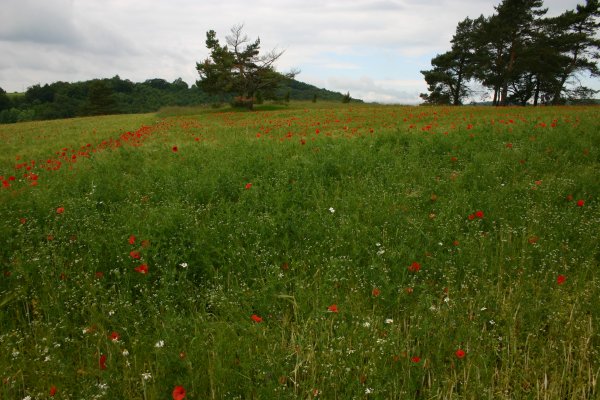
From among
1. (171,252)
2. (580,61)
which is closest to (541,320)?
(171,252)

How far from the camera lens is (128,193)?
16.7ft

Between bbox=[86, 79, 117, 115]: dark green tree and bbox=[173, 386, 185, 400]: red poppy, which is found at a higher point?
bbox=[86, 79, 117, 115]: dark green tree

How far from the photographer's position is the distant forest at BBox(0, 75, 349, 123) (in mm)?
69125

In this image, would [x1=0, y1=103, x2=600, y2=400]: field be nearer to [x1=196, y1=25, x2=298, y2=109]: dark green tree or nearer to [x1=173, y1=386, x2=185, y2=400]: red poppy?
[x1=173, y1=386, x2=185, y2=400]: red poppy

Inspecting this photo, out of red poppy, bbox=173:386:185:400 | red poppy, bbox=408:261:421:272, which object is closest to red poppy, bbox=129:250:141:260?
red poppy, bbox=173:386:185:400

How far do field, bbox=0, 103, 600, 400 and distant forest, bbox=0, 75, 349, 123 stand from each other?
180 feet

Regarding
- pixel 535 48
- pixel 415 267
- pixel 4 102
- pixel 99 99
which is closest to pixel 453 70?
pixel 535 48

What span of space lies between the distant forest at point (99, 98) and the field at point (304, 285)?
2161 inches

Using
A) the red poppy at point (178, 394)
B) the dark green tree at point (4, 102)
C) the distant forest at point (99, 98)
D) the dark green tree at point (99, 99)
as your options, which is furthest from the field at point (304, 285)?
the dark green tree at point (4, 102)

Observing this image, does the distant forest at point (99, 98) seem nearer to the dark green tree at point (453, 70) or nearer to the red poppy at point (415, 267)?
the dark green tree at point (453, 70)

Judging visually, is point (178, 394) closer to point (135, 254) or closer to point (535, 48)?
point (135, 254)

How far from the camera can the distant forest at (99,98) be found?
6912 centimetres

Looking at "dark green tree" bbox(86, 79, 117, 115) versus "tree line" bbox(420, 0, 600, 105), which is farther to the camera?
"dark green tree" bbox(86, 79, 117, 115)

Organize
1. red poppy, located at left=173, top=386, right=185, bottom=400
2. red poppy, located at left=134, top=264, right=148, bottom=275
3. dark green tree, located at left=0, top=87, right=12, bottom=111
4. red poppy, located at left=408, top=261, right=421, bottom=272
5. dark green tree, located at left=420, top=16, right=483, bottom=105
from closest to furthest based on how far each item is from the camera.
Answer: red poppy, located at left=173, top=386, right=185, bottom=400 < red poppy, located at left=134, top=264, right=148, bottom=275 < red poppy, located at left=408, top=261, right=421, bottom=272 < dark green tree, located at left=420, top=16, right=483, bottom=105 < dark green tree, located at left=0, top=87, right=12, bottom=111
